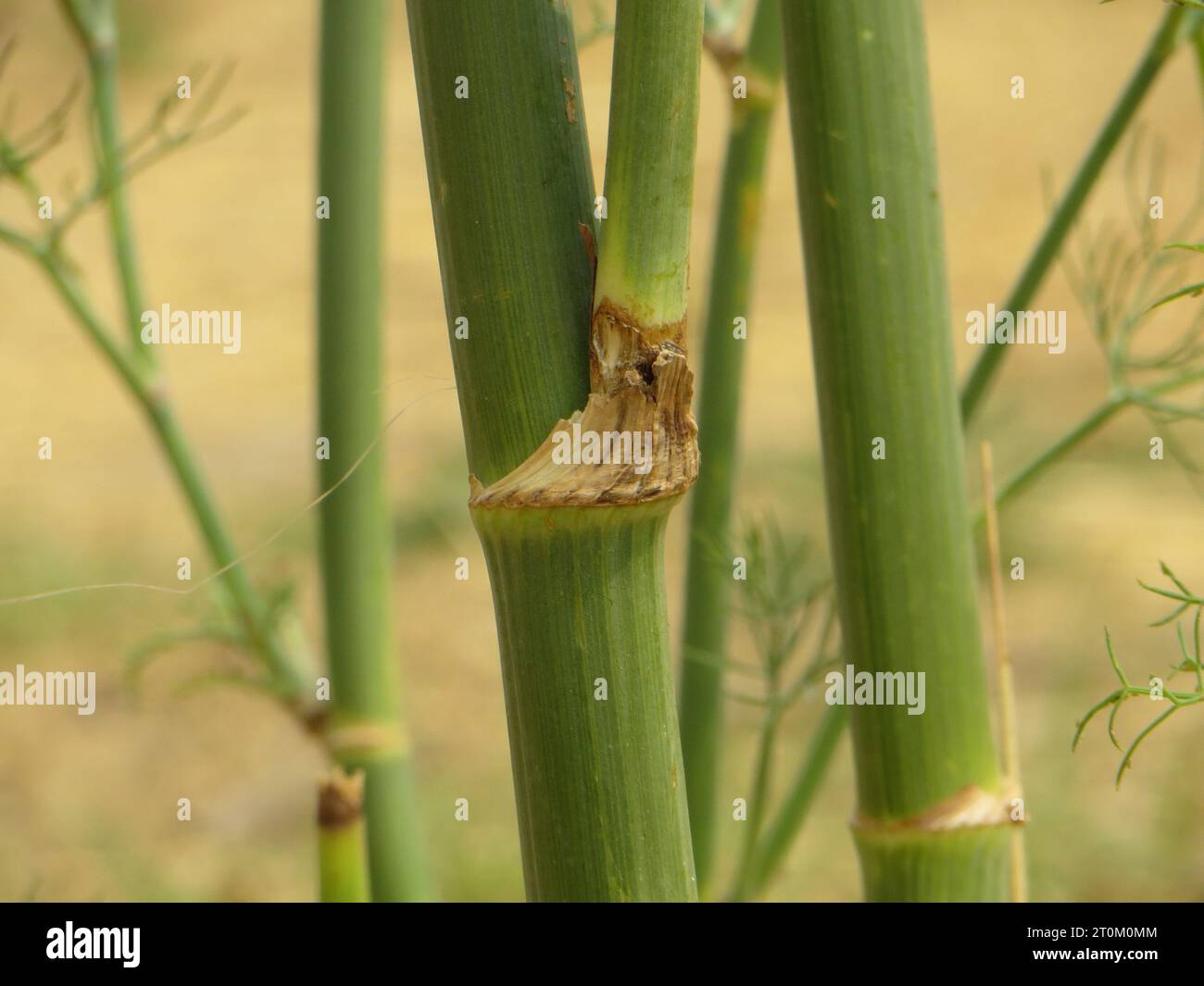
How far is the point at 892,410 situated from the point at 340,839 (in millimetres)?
256

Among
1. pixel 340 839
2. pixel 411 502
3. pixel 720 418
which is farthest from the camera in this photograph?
pixel 411 502

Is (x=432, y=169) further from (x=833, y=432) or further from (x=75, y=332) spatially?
(x=75, y=332)

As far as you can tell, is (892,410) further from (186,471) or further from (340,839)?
(186,471)

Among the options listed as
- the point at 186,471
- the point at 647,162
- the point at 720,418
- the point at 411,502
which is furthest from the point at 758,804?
the point at 411,502

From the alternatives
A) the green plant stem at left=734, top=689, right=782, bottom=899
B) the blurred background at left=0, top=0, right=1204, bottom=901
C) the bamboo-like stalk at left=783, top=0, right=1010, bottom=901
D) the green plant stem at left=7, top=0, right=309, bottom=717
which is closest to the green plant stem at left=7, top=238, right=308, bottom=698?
the green plant stem at left=7, top=0, right=309, bottom=717

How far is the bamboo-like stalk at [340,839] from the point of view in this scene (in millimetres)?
455

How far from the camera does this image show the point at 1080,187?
0.50m

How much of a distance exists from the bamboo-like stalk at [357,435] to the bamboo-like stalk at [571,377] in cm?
Result: 23

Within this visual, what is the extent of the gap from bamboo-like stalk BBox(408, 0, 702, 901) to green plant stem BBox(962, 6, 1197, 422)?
23 centimetres

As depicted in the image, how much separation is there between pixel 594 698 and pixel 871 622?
0.37ft

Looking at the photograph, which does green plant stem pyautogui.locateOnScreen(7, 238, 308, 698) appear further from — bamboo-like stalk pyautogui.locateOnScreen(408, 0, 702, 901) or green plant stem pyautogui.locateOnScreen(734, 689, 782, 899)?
bamboo-like stalk pyautogui.locateOnScreen(408, 0, 702, 901)

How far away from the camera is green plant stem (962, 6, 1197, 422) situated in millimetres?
466

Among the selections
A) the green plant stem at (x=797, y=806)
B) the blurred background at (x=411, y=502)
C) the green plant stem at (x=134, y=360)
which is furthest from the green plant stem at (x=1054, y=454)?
the green plant stem at (x=134, y=360)

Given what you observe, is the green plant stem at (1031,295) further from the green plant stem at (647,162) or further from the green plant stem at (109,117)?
the green plant stem at (109,117)
